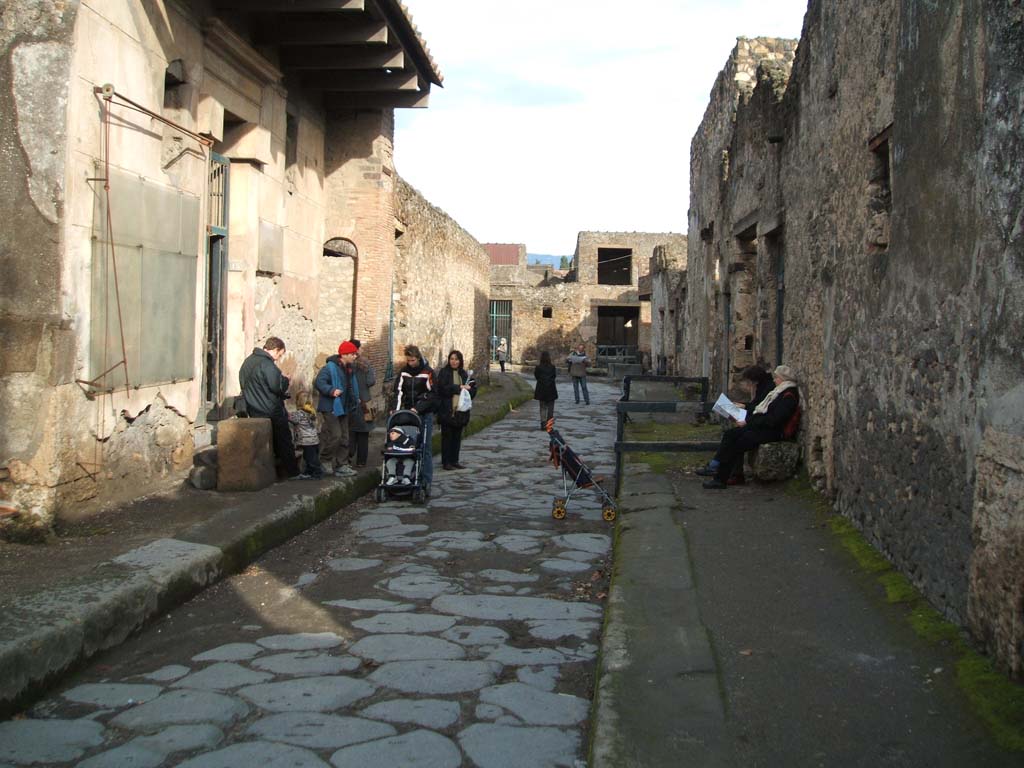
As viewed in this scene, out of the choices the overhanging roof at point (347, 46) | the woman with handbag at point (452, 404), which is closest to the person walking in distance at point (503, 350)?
the overhanging roof at point (347, 46)

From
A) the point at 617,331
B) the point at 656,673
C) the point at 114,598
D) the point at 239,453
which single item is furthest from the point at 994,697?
the point at 617,331

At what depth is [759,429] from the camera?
8078mm

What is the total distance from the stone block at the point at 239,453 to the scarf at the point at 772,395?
13.6 feet

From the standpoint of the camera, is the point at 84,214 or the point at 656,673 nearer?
the point at 656,673

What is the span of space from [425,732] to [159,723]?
3.29ft

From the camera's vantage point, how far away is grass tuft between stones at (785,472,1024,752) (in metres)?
3.21

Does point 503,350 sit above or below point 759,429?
above

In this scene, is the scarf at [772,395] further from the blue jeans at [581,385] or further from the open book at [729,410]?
the blue jeans at [581,385]

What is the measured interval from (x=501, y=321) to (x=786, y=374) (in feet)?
101

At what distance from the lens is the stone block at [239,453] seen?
24.9 ft

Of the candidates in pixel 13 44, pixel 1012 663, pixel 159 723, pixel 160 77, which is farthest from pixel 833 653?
pixel 160 77

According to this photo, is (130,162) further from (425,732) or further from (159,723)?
(425,732)

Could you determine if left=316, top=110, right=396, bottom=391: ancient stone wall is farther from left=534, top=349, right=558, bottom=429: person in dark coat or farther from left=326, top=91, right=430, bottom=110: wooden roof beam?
left=534, top=349, right=558, bottom=429: person in dark coat

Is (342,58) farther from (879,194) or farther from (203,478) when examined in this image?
(879,194)
